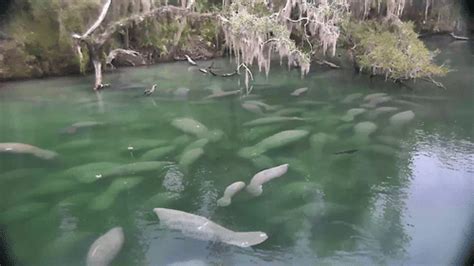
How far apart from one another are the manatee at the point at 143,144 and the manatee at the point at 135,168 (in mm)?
812

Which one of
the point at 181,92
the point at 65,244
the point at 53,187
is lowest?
the point at 65,244

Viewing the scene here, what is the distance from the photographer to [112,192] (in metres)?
6.66

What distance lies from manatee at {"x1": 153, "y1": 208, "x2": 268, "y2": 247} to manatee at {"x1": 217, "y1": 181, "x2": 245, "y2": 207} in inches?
29.8

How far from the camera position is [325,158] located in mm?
7969

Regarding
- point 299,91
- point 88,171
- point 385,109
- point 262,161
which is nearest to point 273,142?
point 262,161

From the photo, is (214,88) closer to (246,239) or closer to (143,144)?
(143,144)

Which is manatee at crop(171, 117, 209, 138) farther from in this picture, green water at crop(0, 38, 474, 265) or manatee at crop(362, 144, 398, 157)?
manatee at crop(362, 144, 398, 157)

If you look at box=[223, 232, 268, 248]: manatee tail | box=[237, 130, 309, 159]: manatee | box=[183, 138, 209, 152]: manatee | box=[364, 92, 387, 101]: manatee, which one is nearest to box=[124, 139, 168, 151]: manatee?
box=[183, 138, 209, 152]: manatee

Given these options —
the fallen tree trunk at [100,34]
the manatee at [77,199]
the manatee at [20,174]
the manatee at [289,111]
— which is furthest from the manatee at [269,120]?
the fallen tree trunk at [100,34]

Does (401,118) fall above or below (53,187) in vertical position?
above

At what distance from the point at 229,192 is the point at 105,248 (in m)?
2.06

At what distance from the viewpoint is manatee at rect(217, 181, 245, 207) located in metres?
6.41

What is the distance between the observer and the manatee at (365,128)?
29.3 ft

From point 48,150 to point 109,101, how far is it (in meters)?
3.71
